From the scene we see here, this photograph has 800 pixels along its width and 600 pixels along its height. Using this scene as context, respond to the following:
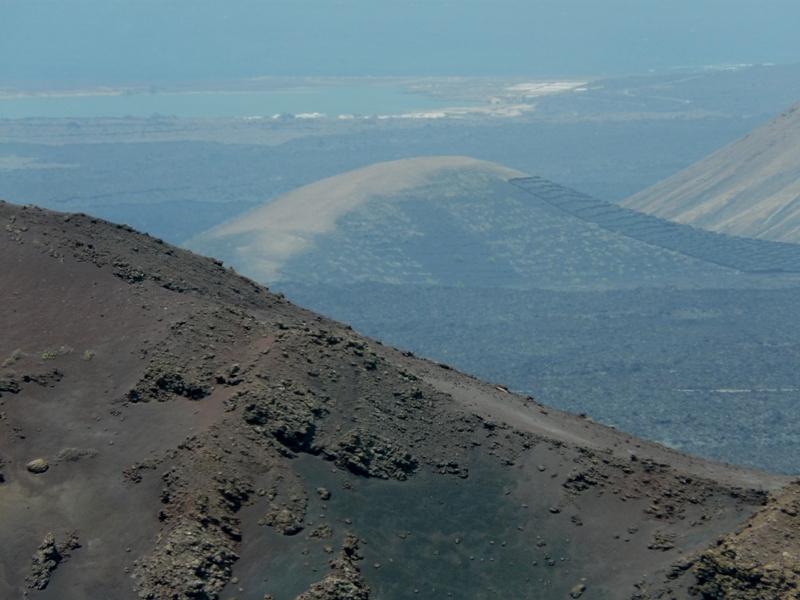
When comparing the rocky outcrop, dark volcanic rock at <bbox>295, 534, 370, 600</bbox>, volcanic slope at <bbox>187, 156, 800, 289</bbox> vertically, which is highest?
the rocky outcrop

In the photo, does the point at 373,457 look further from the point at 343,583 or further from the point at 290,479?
the point at 343,583

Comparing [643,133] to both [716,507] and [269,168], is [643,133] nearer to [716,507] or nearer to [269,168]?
[269,168]

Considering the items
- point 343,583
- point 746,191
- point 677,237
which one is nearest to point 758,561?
point 343,583

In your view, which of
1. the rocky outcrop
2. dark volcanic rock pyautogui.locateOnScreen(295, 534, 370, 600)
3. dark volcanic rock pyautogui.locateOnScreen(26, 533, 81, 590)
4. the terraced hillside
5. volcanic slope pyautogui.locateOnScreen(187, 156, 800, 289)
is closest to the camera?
the rocky outcrop

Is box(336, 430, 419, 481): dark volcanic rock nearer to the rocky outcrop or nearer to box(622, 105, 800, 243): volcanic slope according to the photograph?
the rocky outcrop

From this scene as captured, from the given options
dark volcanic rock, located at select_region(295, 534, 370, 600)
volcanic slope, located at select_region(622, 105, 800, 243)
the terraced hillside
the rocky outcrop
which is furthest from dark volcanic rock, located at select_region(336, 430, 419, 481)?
volcanic slope, located at select_region(622, 105, 800, 243)

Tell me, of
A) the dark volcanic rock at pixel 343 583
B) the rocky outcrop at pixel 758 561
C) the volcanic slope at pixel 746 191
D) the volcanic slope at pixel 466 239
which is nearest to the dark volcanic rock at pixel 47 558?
the dark volcanic rock at pixel 343 583

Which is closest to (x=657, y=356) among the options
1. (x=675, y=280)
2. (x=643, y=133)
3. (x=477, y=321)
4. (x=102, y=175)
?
(x=477, y=321)
